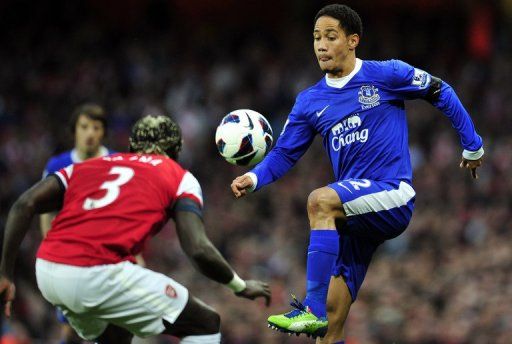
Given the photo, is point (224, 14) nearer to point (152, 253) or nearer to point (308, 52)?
point (308, 52)

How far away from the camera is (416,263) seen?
12648 mm

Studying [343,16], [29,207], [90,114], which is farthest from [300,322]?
[90,114]

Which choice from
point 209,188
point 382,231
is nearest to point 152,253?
point 209,188

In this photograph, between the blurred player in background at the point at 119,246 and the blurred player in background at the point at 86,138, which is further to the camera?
the blurred player in background at the point at 86,138

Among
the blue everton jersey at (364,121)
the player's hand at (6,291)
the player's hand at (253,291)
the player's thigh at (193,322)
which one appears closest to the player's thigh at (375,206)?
the blue everton jersey at (364,121)

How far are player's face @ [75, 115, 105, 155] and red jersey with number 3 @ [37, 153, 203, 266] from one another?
10.2 feet

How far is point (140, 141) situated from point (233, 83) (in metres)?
10.4

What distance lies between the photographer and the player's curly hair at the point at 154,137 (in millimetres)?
6664

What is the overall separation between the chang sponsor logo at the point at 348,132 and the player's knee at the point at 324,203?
1.54 ft

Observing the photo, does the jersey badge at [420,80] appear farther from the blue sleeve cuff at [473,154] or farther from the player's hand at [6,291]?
the player's hand at [6,291]

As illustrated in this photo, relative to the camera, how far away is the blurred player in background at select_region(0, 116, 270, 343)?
613 cm

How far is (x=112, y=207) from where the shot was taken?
20.3 feet

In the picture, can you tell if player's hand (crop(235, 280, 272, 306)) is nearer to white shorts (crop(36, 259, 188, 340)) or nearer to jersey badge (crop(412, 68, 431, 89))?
white shorts (crop(36, 259, 188, 340))

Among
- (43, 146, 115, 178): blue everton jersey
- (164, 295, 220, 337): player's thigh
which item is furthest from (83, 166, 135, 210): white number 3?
(43, 146, 115, 178): blue everton jersey
